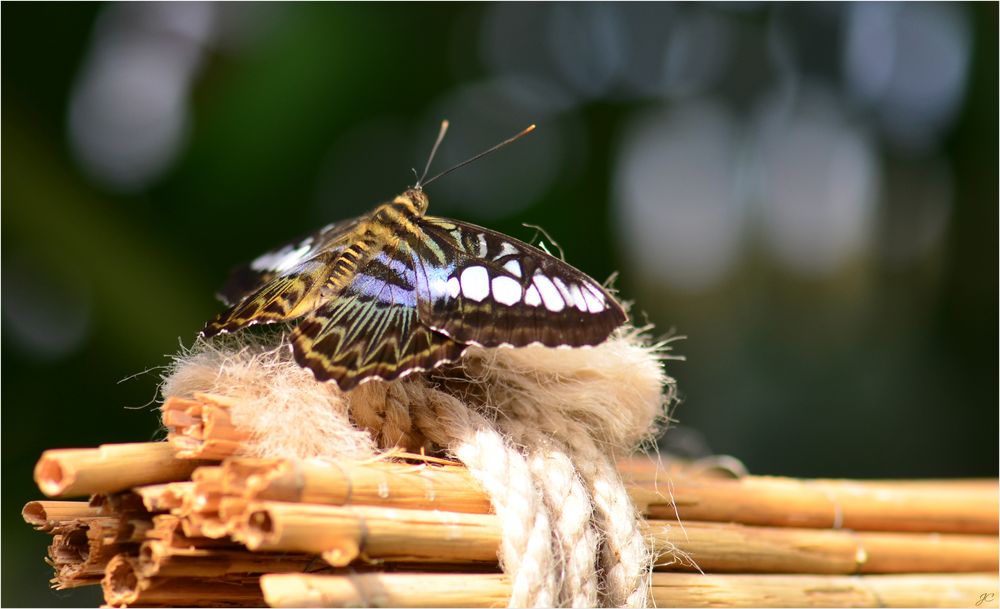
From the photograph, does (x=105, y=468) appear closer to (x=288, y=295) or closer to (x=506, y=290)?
(x=288, y=295)

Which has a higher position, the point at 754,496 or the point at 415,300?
the point at 415,300

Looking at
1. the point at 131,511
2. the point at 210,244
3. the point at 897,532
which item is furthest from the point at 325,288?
the point at 210,244

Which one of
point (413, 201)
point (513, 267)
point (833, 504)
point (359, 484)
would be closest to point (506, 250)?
point (513, 267)

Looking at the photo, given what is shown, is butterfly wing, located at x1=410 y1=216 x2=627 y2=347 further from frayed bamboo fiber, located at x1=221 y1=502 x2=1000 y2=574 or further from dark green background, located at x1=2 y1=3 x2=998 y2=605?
dark green background, located at x1=2 y1=3 x2=998 y2=605

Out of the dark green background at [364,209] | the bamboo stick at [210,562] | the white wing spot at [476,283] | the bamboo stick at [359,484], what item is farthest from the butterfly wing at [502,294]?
the dark green background at [364,209]

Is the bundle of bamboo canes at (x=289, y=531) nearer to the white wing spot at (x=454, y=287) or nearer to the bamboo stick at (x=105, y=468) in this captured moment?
the bamboo stick at (x=105, y=468)

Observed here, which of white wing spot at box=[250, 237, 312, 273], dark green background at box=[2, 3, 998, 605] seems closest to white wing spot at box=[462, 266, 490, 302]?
white wing spot at box=[250, 237, 312, 273]
